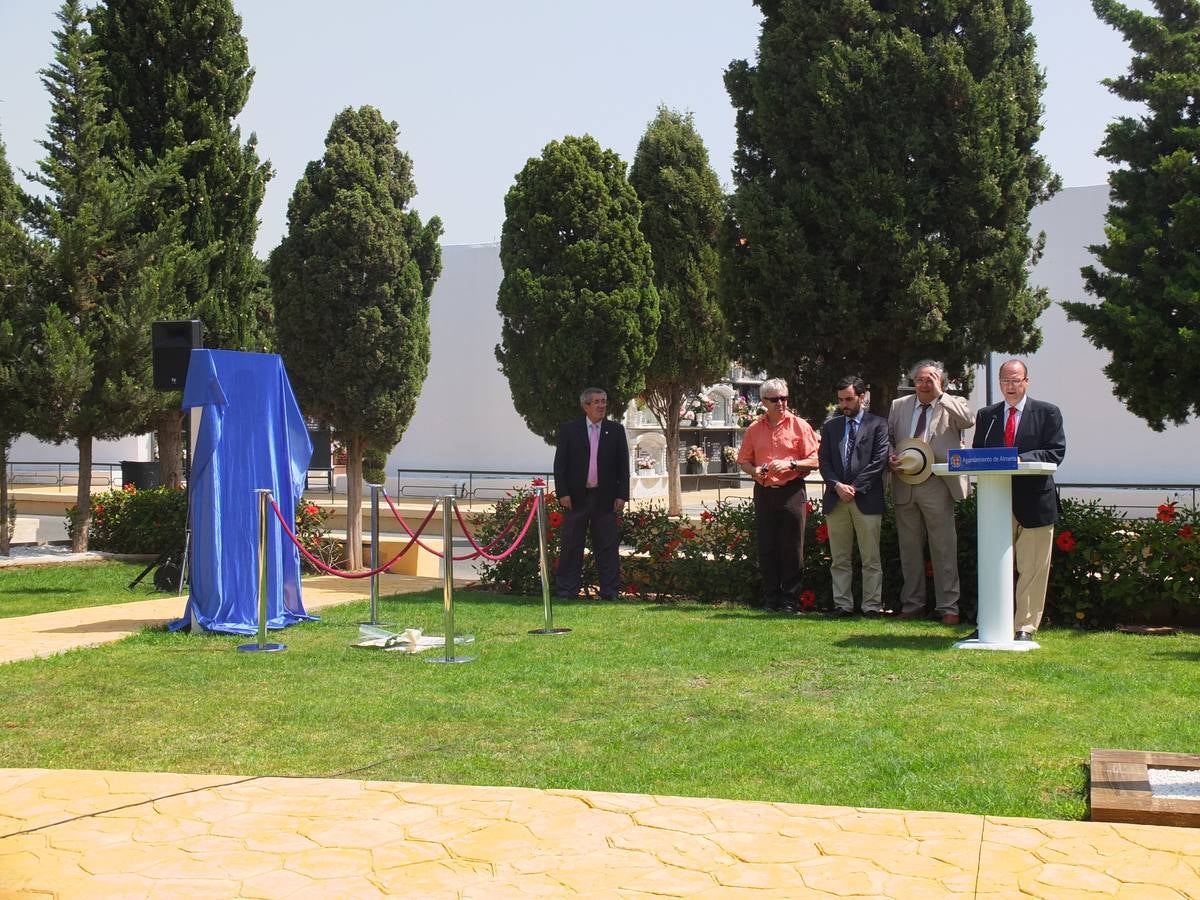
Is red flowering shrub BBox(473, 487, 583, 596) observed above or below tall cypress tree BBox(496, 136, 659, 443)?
below

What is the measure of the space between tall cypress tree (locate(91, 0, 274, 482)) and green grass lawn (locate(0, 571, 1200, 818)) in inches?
355

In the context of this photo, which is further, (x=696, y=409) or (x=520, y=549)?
(x=696, y=409)

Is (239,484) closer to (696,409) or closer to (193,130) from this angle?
(193,130)

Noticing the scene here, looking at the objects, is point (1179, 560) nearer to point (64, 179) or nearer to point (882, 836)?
point (882, 836)

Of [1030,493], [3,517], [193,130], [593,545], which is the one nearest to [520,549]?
[593,545]

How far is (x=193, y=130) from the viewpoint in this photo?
1778cm

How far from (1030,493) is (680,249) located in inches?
957

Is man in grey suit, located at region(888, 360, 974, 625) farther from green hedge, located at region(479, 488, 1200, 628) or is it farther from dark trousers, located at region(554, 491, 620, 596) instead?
dark trousers, located at region(554, 491, 620, 596)

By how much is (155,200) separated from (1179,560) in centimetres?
1368

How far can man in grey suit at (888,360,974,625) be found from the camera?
993 cm

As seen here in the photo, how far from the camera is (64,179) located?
16.3 m

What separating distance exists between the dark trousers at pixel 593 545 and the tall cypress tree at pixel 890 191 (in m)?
2.62

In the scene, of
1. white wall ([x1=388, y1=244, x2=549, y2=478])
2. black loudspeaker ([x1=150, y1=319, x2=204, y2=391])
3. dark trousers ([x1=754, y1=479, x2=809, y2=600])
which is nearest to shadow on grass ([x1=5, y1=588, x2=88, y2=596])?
black loudspeaker ([x1=150, y1=319, x2=204, y2=391])

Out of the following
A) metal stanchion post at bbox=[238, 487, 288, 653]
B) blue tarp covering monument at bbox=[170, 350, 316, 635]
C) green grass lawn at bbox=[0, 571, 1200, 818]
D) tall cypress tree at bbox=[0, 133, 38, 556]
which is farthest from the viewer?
tall cypress tree at bbox=[0, 133, 38, 556]
